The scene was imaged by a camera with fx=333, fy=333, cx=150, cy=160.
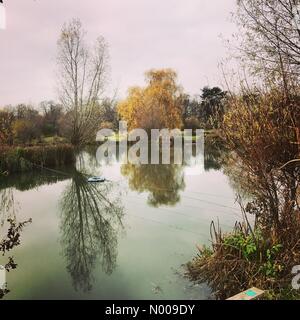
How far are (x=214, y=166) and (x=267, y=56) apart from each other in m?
9.53

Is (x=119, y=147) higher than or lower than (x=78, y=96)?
lower

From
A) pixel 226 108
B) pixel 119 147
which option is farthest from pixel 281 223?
pixel 119 147

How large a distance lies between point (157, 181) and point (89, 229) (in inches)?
213

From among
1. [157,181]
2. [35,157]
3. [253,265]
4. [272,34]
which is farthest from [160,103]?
[253,265]

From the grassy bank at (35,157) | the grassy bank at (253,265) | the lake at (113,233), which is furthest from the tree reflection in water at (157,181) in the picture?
the grassy bank at (253,265)

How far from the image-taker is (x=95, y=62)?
18891 millimetres

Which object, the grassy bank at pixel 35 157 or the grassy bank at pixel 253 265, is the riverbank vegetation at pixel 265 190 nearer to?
the grassy bank at pixel 253 265

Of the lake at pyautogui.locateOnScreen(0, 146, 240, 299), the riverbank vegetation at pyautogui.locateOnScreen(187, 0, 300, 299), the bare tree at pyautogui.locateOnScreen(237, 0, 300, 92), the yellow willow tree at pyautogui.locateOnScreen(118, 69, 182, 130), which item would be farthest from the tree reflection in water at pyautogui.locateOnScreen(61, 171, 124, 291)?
the yellow willow tree at pyautogui.locateOnScreen(118, 69, 182, 130)

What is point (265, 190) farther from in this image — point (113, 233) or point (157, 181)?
point (157, 181)

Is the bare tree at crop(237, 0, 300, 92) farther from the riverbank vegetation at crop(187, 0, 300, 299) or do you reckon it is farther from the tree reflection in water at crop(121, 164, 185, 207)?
the tree reflection in water at crop(121, 164, 185, 207)

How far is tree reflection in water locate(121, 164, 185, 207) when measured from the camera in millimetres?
9836

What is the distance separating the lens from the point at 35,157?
16672 mm

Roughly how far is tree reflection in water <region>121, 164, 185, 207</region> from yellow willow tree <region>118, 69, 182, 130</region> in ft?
33.8

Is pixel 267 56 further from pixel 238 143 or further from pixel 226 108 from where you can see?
pixel 238 143
